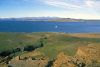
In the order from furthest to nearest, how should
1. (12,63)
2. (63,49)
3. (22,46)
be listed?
(22,46)
(63,49)
(12,63)

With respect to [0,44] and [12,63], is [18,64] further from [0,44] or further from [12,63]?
[0,44]

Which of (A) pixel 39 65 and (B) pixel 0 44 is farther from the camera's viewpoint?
(B) pixel 0 44

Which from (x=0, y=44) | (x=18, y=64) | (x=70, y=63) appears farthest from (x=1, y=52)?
(x=70, y=63)

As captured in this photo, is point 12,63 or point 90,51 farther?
point 90,51

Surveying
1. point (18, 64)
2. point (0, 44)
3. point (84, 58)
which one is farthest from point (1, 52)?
point (84, 58)

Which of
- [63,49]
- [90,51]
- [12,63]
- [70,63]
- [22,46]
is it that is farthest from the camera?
[22,46]

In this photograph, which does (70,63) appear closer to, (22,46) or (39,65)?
(39,65)

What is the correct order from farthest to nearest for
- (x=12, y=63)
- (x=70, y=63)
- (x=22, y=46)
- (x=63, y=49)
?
(x=22, y=46)
(x=63, y=49)
(x=12, y=63)
(x=70, y=63)

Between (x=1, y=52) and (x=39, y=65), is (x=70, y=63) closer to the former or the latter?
(x=39, y=65)
